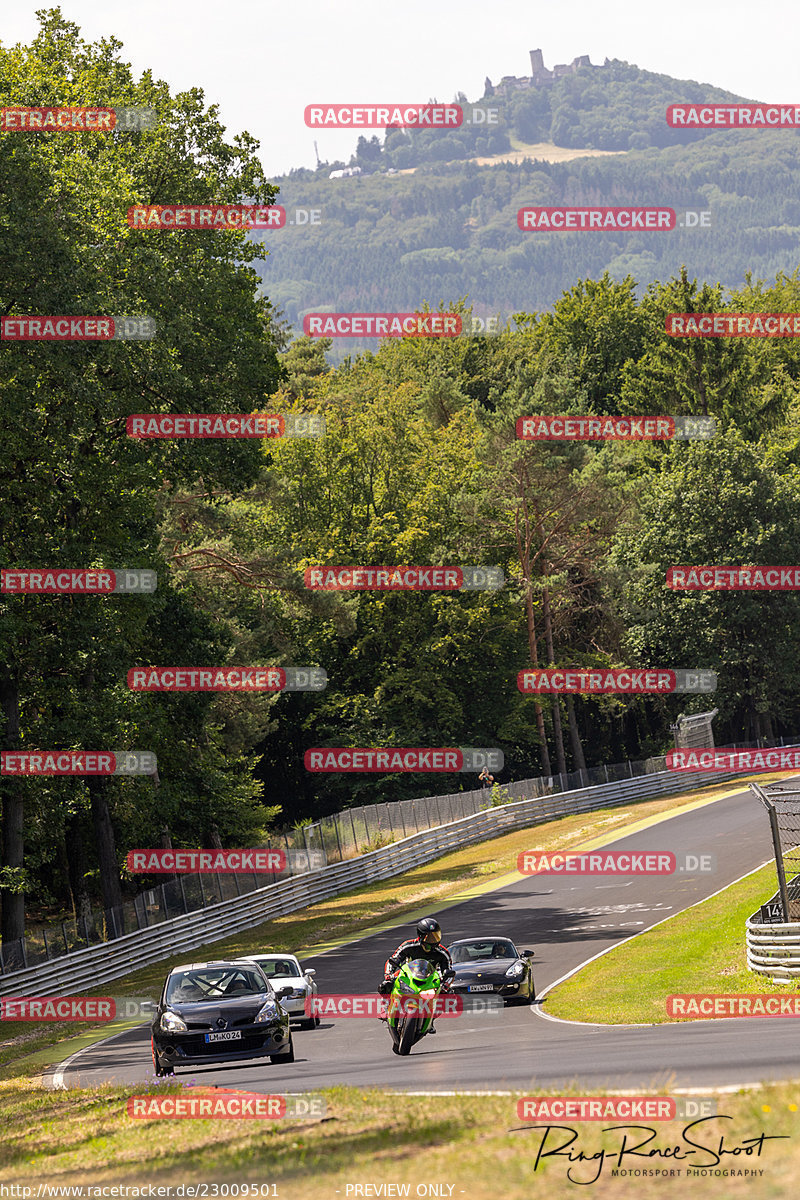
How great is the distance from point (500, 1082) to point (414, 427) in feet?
218

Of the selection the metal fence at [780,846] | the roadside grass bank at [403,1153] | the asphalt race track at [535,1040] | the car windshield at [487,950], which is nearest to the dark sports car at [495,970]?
the car windshield at [487,950]

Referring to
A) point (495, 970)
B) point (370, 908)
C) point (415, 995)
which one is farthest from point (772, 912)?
point (370, 908)

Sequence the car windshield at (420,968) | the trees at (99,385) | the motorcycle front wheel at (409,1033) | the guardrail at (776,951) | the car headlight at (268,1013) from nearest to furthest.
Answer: the car windshield at (420,968), the motorcycle front wheel at (409,1033), the car headlight at (268,1013), the guardrail at (776,951), the trees at (99,385)

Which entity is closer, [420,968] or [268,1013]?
[420,968]

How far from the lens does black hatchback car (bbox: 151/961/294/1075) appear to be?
15555mm

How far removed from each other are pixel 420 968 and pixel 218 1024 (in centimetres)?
274

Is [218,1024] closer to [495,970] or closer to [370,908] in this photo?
[495,970]

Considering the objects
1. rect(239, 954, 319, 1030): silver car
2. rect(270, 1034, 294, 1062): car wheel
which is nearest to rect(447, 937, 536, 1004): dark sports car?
rect(239, 954, 319, 1030): silver car

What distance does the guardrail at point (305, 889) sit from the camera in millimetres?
30250

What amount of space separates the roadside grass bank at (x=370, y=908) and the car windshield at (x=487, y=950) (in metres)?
6.95

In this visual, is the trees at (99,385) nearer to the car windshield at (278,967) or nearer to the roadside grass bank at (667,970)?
the car windshield at (278,967)

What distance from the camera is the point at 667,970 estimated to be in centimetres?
2489

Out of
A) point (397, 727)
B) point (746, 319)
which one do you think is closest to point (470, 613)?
point (397, 727)

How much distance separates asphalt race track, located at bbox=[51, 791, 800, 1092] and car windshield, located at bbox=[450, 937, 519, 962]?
44.8 inches
